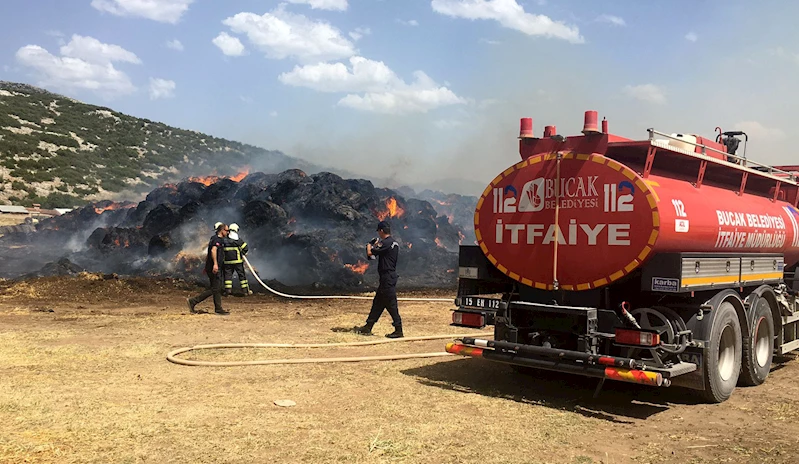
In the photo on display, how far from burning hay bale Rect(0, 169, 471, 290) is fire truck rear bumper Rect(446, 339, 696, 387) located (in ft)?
45.4

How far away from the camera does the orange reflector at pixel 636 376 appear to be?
6.13m

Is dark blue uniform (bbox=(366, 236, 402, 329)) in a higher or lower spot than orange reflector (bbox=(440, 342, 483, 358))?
higher

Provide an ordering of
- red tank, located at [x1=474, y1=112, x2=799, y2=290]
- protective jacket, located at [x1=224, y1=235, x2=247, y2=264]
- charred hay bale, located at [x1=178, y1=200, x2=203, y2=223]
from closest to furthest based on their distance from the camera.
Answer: red tank, located at [x1=474, y1=112, x2=799, y2=290] → protective jacket, located at [x1=224, y1=235, x2=247, y2=264] → charred hay bale, located at [x1=178, y1=200, x2=203, y2=223]

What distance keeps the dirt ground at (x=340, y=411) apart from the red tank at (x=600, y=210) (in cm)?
162

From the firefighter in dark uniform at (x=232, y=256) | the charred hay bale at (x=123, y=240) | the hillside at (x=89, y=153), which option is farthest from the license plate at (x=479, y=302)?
the hillside at (x=89, y=153)

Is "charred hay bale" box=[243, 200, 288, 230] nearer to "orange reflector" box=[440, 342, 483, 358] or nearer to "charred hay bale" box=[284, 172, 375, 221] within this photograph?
"charred hay bale" box=[284, 172, 375, 221]

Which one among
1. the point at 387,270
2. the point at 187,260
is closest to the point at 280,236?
the point at 187,260

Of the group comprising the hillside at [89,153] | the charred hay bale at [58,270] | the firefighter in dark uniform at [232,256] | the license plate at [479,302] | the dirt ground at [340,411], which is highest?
the hillside at [89,153]

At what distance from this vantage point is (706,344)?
22.3ft

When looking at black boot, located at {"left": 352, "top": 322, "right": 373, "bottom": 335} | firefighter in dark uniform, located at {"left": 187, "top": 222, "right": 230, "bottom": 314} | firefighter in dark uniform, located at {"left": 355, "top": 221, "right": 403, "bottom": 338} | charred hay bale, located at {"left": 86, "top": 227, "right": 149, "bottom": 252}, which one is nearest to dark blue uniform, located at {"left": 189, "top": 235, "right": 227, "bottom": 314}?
firefighter in dark uniform, located at {"left": 187, "top": 222, "right": 230, "bottom": 314}

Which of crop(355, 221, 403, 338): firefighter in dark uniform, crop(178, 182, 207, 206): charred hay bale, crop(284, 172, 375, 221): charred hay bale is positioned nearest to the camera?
crop(355, 221, 403, 338): firefighter in dark uniform

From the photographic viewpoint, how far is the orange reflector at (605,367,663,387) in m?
6.13

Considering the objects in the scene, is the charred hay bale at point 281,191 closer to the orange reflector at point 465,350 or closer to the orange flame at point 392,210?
the orange flame at point 392,210

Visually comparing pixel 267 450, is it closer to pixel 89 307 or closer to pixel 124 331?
pixel 124 331
